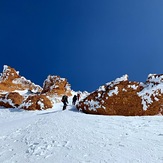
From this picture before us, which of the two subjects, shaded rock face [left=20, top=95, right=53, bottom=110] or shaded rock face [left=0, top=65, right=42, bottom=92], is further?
shaded rock face [left=0, top=65, right=42, bottom=92]

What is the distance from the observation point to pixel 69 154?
1042 cm

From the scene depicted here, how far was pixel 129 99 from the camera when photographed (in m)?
22.4

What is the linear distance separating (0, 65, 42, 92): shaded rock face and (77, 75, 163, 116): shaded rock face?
36.9m

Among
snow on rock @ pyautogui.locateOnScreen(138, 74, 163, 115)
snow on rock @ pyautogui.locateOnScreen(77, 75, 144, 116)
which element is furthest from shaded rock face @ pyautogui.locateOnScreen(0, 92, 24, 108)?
snow on rock @ pyautogui.locateOnScreen(138, 74, 163, 115)

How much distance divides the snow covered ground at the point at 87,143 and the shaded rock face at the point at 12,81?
42817 mm

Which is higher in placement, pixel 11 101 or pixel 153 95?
pixel 153 95

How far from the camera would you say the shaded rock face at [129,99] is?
21.5 metres

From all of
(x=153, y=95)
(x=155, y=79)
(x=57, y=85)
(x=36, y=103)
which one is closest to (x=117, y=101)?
(x=153, y=95)

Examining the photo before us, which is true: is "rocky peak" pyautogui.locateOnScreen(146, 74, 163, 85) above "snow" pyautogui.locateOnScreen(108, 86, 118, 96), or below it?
above

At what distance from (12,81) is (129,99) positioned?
43.9 m

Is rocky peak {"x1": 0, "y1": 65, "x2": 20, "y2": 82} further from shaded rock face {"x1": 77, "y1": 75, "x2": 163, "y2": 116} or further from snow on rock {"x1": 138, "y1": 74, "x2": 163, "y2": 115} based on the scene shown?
snow on rock {"x1": 138, "y1": 74, "x2": 163, "y2": 115}

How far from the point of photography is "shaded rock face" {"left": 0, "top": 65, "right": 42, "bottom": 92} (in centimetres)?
5791

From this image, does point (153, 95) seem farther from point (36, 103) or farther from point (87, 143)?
point (36, 103)

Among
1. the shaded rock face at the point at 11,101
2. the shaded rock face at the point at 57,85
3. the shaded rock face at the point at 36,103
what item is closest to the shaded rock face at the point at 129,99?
the shaded rock face at the point at 36,103
